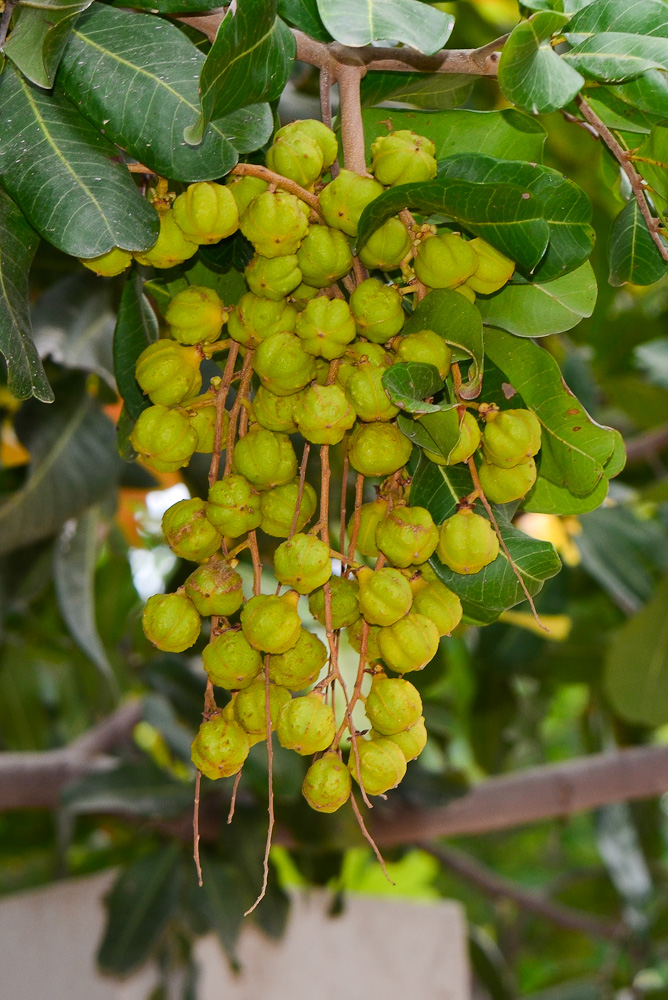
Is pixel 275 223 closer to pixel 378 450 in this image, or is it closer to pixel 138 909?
pixel 378 450

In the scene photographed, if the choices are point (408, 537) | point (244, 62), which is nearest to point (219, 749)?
point (408, 537)

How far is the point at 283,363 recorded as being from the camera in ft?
1.84

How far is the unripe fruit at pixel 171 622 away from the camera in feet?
1.89

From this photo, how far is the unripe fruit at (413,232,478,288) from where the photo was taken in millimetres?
563

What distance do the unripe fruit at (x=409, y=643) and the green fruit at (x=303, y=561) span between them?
5 centimetres

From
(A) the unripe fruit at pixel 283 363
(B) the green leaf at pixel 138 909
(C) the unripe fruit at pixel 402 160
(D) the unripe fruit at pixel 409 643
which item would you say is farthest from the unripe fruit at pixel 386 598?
(B) the green leaf at pixel 138 909

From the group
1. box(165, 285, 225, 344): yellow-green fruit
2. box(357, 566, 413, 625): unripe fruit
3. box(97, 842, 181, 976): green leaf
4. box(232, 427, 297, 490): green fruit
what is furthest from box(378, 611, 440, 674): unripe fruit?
box(97, 842, 181, 976): green leaf

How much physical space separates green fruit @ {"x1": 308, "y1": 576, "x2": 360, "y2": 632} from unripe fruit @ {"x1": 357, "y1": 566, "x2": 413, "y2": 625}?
0.10 feet

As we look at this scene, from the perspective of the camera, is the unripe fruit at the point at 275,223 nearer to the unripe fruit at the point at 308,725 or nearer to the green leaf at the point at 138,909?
the unripe fruit at the point at 308,725

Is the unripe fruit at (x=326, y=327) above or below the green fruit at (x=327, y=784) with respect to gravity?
above

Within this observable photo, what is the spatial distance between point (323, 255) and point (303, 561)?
170 millimetres

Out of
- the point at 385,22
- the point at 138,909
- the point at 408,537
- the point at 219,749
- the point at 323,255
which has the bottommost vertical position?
the point at 138,909

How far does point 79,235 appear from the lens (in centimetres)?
57

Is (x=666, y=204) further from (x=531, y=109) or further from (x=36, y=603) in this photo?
(x=36, y=603)
